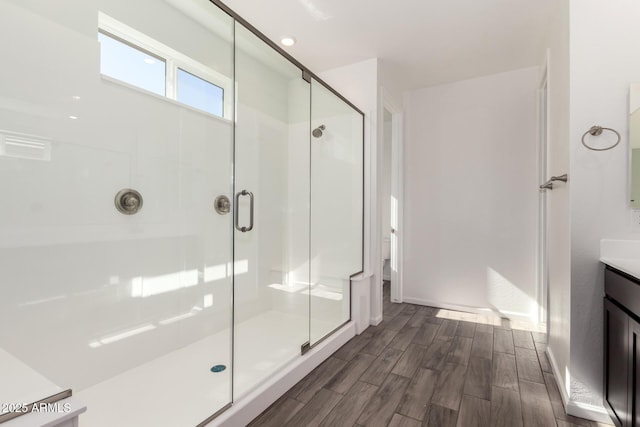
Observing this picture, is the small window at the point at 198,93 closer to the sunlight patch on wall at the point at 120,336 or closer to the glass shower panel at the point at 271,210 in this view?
the glass shower panel at the point at 271,210

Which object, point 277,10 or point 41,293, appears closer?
point 41,293

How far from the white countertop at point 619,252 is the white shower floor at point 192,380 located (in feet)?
5.80

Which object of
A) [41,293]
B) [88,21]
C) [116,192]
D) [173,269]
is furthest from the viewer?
[173,269]

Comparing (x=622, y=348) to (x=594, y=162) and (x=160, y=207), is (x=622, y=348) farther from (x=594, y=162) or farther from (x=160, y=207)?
(x=160, y=207)

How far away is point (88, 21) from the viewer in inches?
66.9

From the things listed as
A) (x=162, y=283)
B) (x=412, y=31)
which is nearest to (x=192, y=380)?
(x=162, y=283)

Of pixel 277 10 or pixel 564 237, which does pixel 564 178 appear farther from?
pixel 277 10

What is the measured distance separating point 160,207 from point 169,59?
1.00 metres

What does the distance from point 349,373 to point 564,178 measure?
5.66ft

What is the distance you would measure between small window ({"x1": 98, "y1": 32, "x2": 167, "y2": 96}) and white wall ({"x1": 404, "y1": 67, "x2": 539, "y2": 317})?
258cm

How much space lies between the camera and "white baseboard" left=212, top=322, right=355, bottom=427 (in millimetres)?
1433

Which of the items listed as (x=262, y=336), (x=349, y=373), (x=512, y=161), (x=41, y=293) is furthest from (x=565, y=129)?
(x=41, y=293)

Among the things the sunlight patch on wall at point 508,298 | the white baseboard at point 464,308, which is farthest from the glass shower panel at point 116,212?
the sunlight patch on wall at point 508,298

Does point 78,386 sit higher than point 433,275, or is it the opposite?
point 433,275
